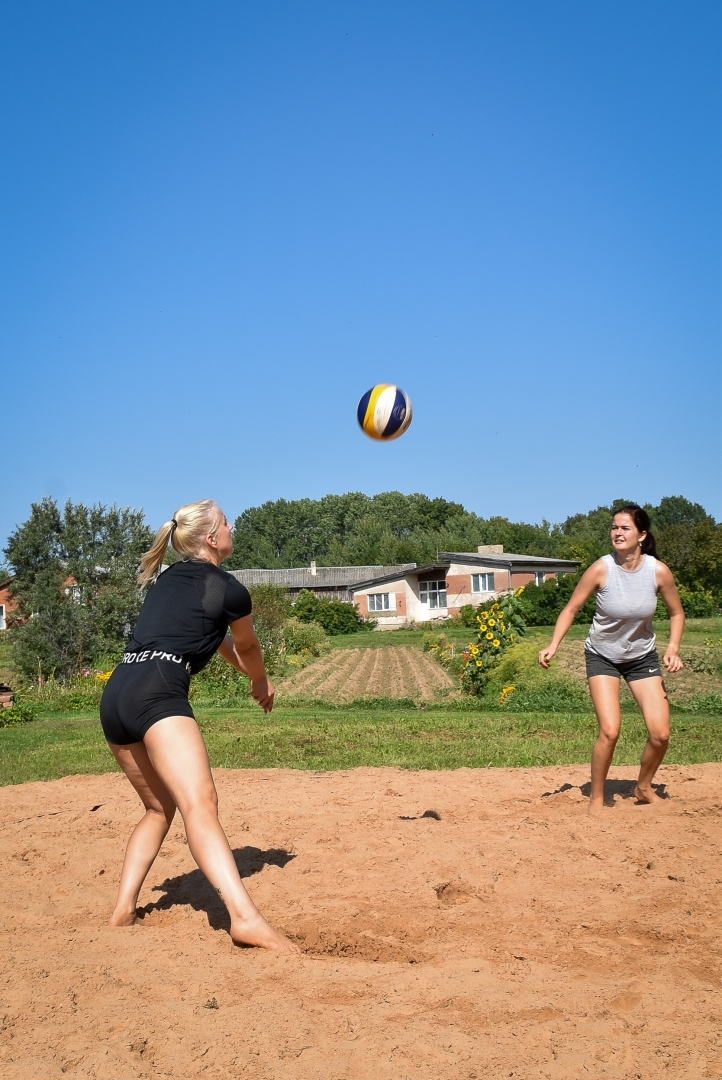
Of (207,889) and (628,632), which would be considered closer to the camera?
(207,889)

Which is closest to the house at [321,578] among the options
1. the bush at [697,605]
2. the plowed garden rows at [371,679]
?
the bush at [697,605]

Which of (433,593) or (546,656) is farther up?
(433,593)

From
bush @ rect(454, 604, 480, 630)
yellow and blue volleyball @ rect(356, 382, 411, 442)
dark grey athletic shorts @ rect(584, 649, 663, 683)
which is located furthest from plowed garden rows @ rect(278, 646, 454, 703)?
bush @ rect(454, 604, 480, 630)

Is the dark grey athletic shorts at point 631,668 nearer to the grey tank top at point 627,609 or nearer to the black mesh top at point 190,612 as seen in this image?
the grey tank top at point 627,609

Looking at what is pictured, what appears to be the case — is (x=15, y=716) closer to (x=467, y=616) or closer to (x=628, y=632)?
(x=628, y=632)

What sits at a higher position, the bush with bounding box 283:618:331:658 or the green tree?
the green tree

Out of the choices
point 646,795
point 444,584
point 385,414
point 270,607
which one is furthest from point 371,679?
point 444,584

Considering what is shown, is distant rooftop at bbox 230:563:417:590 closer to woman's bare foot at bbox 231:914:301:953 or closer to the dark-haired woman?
the dark-haired woman

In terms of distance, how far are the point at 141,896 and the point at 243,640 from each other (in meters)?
1.75

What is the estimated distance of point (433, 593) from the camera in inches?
2386

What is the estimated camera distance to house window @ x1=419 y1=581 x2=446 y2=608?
197ft

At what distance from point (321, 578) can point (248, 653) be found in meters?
65.5

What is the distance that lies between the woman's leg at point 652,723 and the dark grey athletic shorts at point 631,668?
4 cm

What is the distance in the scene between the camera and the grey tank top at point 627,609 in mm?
6438
